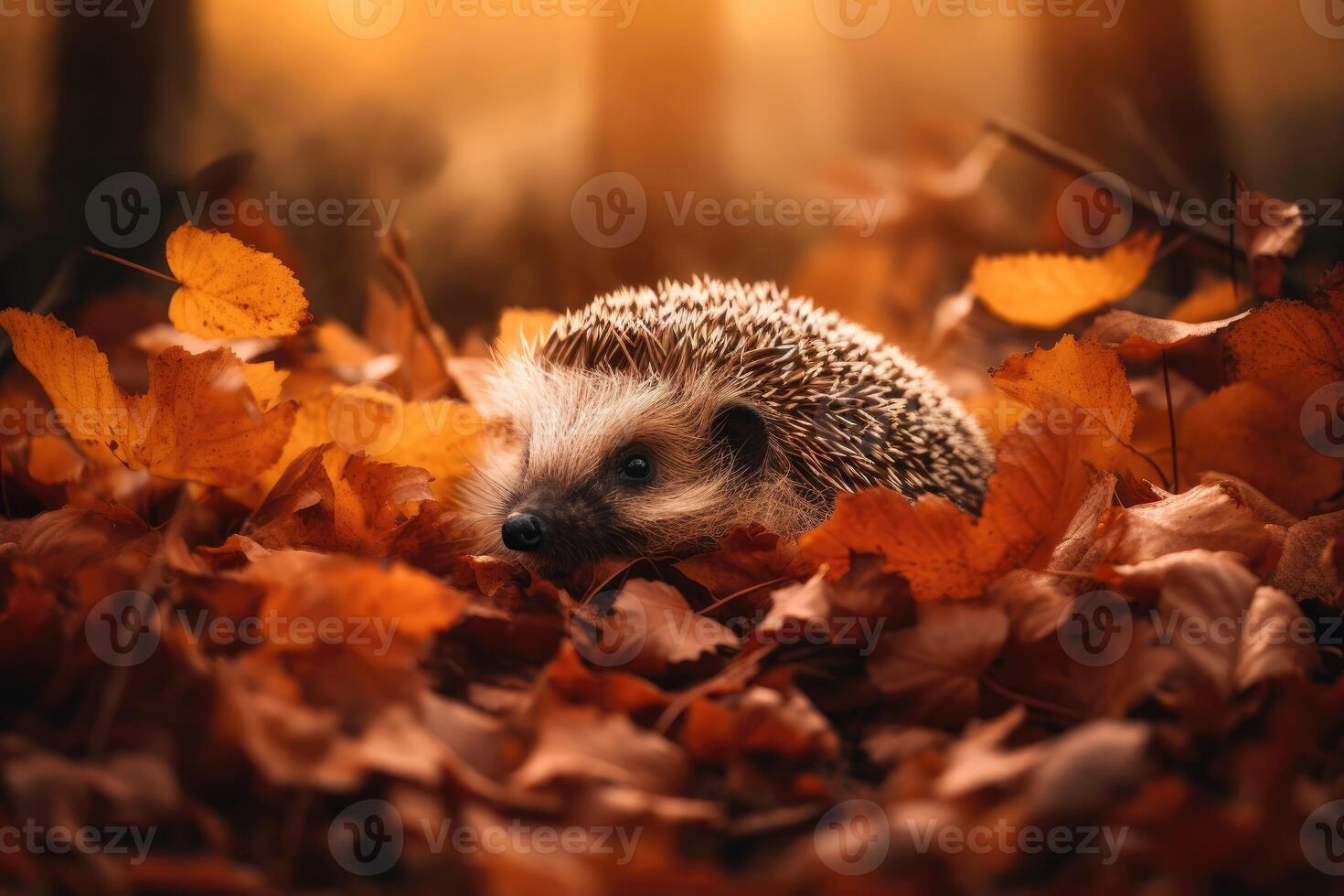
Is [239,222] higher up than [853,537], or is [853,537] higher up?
[239,222]

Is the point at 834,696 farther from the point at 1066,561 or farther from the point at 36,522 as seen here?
the point at 36,522

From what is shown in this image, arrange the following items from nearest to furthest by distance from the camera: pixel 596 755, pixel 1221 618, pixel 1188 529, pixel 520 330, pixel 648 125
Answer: pixel 596 755, pixel 1221 618, pixel 1188 529, pixel 520 330, pixel 648 125

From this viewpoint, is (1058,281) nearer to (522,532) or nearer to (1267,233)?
(1267,233)

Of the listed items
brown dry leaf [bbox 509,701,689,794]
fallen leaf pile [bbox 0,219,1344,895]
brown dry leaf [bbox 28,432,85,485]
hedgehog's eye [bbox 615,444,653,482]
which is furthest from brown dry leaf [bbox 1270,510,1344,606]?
brown dry leaf [bbox 28,432,85,485]

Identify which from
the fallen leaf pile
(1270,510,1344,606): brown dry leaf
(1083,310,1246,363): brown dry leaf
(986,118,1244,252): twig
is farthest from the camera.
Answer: (986,118,1244,252): twig

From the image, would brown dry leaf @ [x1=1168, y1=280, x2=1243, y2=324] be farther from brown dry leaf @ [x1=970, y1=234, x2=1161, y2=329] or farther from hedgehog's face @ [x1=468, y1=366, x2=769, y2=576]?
hedgehog's face @ [x1=468, y1=366, x2=769, y2=576]

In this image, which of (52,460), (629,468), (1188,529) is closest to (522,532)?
(629,468)

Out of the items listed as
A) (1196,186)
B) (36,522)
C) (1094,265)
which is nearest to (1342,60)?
(1196,186)
